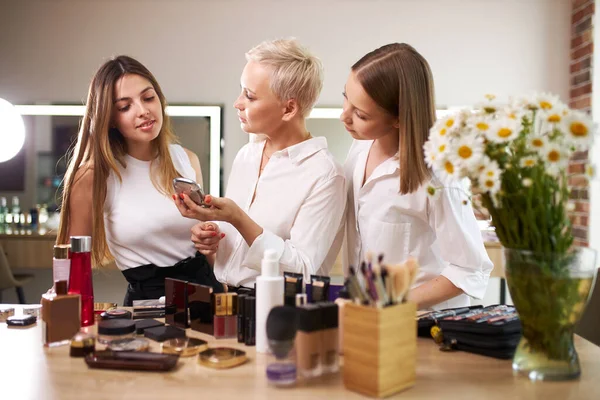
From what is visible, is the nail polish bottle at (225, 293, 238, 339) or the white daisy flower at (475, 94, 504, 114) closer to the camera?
the white daisy flower at (475, 94, 504, 114)

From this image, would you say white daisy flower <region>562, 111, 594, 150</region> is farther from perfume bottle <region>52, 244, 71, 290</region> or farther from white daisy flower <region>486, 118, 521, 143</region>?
perfume bottle <region>52, 244, 71, 290</region>

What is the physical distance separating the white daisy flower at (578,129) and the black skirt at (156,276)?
1.17m

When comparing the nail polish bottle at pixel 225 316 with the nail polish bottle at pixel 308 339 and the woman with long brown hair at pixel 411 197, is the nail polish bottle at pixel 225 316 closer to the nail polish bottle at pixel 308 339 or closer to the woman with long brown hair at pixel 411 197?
the nail polish bottle at pixel 308 339

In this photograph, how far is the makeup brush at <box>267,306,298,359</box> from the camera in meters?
1.07

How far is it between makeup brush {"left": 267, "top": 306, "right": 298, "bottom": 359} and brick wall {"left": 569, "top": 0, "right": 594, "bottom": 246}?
2.99 metres

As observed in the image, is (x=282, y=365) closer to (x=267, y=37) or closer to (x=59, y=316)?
(x=59, y=316)

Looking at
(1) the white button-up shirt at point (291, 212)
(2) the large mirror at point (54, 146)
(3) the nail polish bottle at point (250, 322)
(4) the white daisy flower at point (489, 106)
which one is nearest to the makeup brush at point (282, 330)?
(3) the nail polish bottle at point (250, 322)

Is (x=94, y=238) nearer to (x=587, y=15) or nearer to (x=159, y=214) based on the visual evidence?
(x=159, y=214)

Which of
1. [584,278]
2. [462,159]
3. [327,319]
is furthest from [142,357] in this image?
[584,278]

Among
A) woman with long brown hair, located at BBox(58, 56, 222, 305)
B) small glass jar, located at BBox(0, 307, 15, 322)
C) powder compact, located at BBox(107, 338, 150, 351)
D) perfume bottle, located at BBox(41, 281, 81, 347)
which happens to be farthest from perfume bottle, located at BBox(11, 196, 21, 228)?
powder compact, located at BBox(107, 338, 150, 351)

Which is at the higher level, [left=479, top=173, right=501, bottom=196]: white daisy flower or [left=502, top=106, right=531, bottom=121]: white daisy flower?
[left=502, top=106, right=531, bottom=121]: white daisy flower

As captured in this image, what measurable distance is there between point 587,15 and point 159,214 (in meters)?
3.14

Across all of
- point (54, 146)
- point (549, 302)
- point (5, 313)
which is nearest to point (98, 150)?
point (5, 313)

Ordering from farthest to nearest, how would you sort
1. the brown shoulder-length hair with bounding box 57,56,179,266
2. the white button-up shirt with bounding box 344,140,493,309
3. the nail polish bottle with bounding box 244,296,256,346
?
the brown shoulder-length hair with bounding box 57,56,179,266, the white button-up shirt with bounding box 344,140,493,309, the nail polish bottle with bounding box 244,296,256,346
